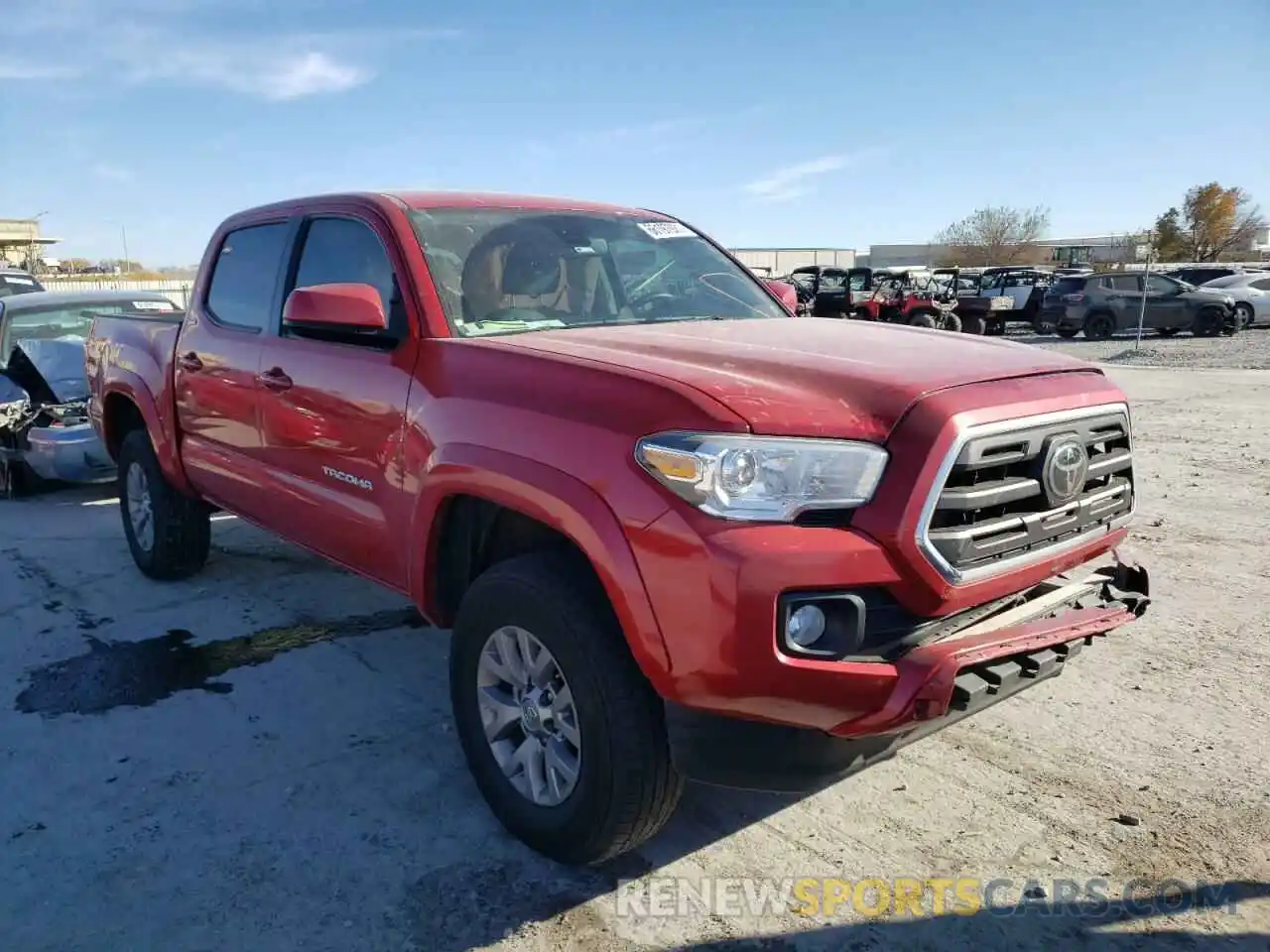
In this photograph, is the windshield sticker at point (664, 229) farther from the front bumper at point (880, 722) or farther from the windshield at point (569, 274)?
the front bumper at point (880, 722)

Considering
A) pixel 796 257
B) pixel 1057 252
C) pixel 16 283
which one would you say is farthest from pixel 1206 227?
pixel 16 283

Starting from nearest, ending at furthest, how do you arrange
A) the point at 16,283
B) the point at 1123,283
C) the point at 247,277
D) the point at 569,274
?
the point at 569,274
the point at 247,277
the point at 16,283
the point at 1123,283

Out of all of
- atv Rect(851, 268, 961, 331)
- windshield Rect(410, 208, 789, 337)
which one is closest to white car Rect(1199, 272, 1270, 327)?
atv Rect(851, 268, 961, 331)

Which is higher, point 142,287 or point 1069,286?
point 142,287

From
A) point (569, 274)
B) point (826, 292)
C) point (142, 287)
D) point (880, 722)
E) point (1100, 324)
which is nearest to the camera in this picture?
point (880, 722)

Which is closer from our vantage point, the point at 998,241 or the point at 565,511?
the point at 565,511

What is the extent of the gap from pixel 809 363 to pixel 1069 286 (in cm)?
2466

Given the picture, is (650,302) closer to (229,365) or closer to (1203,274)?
(229,365)

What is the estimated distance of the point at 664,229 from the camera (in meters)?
4.48

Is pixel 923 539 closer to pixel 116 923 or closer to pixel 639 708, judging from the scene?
pixel 639 708

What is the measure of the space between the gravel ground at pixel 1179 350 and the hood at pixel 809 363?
1325 centimetres

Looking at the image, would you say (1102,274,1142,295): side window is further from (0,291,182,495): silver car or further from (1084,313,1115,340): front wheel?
(0,291,182,495): silver car

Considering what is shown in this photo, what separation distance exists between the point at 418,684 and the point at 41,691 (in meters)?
1.64

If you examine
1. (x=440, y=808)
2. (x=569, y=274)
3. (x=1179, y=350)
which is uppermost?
(x=569, y=274)
